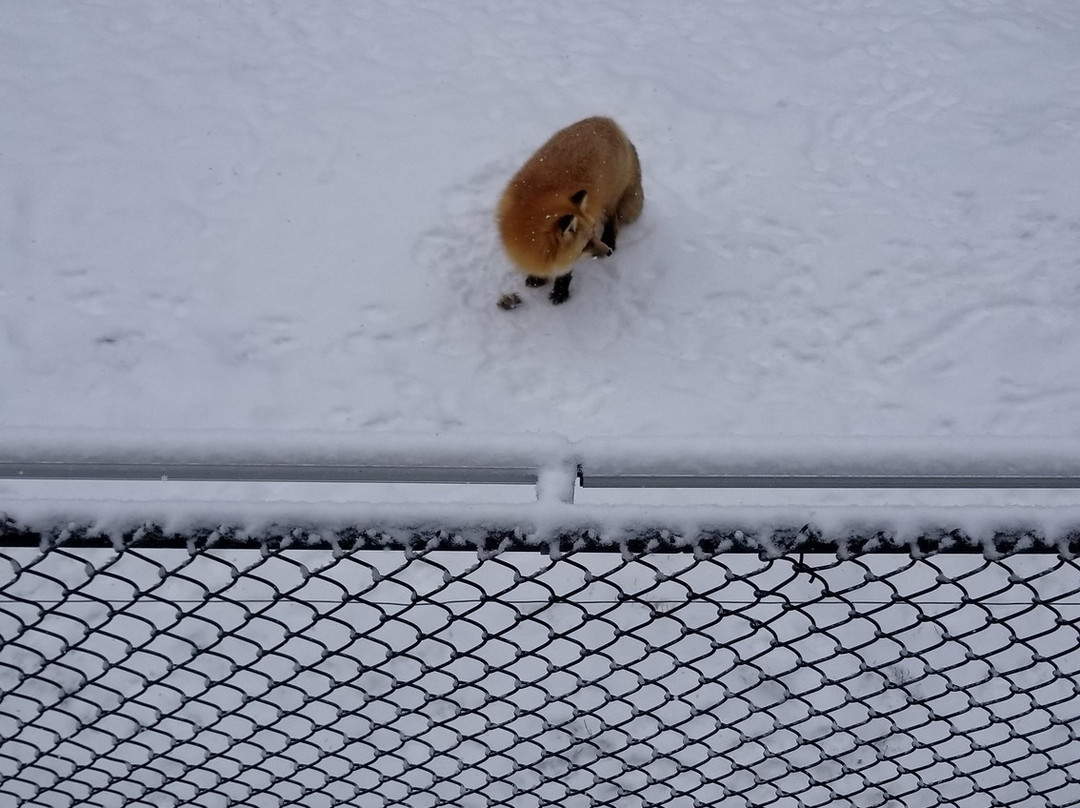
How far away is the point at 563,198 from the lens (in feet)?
15.1

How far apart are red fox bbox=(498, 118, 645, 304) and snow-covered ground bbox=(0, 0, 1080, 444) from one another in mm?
457

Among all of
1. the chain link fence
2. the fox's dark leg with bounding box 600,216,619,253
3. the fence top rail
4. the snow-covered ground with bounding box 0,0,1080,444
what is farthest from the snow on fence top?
the fox's dark leg with bounding box 600,216,619,253

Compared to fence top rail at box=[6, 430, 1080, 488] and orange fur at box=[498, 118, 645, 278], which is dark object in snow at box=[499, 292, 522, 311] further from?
fence top rail at box=[6, 430, 1080, 488]

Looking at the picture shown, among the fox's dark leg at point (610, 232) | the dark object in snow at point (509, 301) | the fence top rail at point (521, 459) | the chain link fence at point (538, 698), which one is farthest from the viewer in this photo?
the fox's dark leg at point (610, 232)

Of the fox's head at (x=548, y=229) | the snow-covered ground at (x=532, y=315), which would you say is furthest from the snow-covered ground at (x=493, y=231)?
the fox's head at (x=548, y=229)

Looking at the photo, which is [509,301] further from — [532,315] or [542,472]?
[542,472]

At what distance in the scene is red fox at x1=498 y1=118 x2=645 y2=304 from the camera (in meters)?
4.62

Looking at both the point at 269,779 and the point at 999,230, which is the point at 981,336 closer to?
the point at 999,230

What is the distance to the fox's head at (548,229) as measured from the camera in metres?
4.61

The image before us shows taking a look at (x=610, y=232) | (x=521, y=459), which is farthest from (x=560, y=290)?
(x=521, y=459)

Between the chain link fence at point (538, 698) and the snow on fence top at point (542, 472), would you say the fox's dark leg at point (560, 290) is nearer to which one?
the chain link fence at point (538, 698)

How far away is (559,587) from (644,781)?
926 mm

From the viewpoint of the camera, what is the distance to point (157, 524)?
1520 mm

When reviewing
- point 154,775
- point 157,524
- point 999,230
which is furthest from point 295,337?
point 999,230
